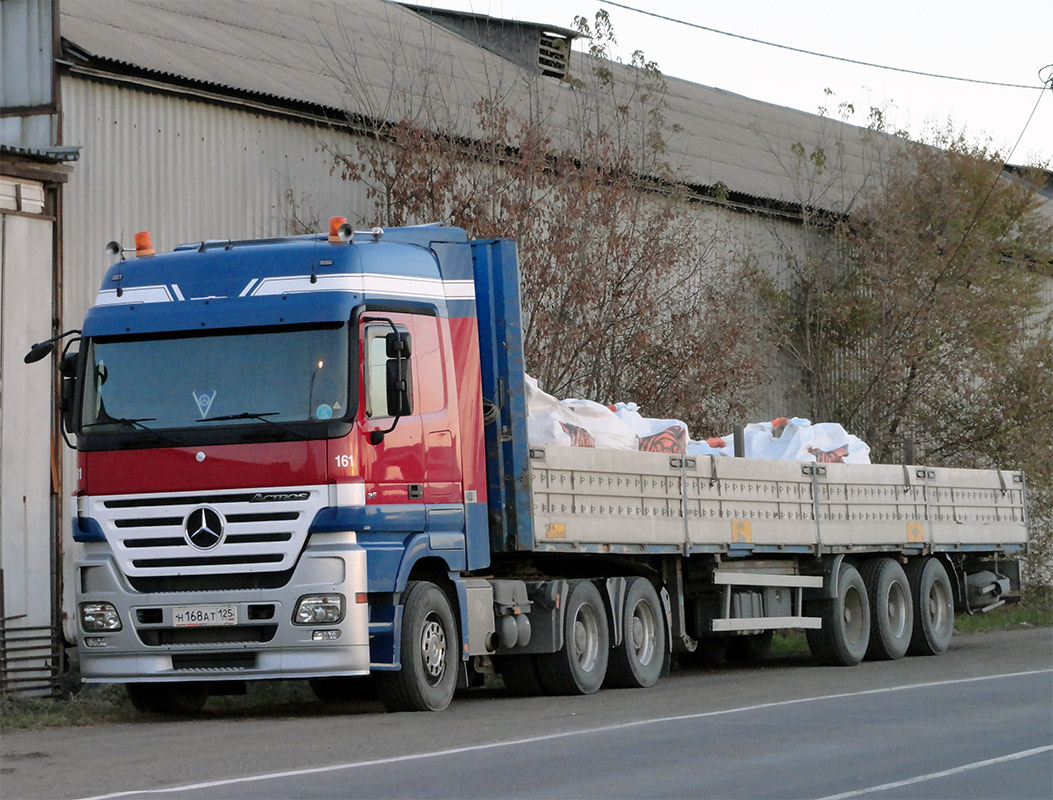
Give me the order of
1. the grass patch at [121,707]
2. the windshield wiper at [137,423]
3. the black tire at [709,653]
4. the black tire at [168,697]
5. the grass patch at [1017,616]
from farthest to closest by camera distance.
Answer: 1. the grass patch at [1017,616]
2. the black tire at [709,653]
3. the black tire at [168,697]
4. the grass patch at [121,707]
5. the windshield wiper at [137,423]

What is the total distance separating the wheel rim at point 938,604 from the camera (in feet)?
69.4

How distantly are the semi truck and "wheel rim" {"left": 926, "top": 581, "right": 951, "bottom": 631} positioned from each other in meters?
7.39

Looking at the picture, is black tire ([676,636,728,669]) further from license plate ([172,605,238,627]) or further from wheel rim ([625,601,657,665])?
license plate ([172,605,238,627])

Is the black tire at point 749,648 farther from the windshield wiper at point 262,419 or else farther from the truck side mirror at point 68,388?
the truck side mirror at point 68,388

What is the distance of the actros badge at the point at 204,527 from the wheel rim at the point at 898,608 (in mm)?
10795

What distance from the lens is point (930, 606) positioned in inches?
829

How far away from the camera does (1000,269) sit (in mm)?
32250

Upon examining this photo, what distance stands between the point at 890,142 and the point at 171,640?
24248mm

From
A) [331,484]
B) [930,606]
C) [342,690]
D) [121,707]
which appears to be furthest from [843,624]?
[331,484]

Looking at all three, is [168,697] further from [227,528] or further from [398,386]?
[398,386]

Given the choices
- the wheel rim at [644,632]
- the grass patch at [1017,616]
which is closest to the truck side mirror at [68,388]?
the wheel rim at [644,632]

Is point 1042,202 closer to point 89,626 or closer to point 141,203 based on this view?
point 141,203

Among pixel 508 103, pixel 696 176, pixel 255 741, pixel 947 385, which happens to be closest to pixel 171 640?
pixel 255 741

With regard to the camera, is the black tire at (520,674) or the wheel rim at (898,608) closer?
the black tire at (520,674)
